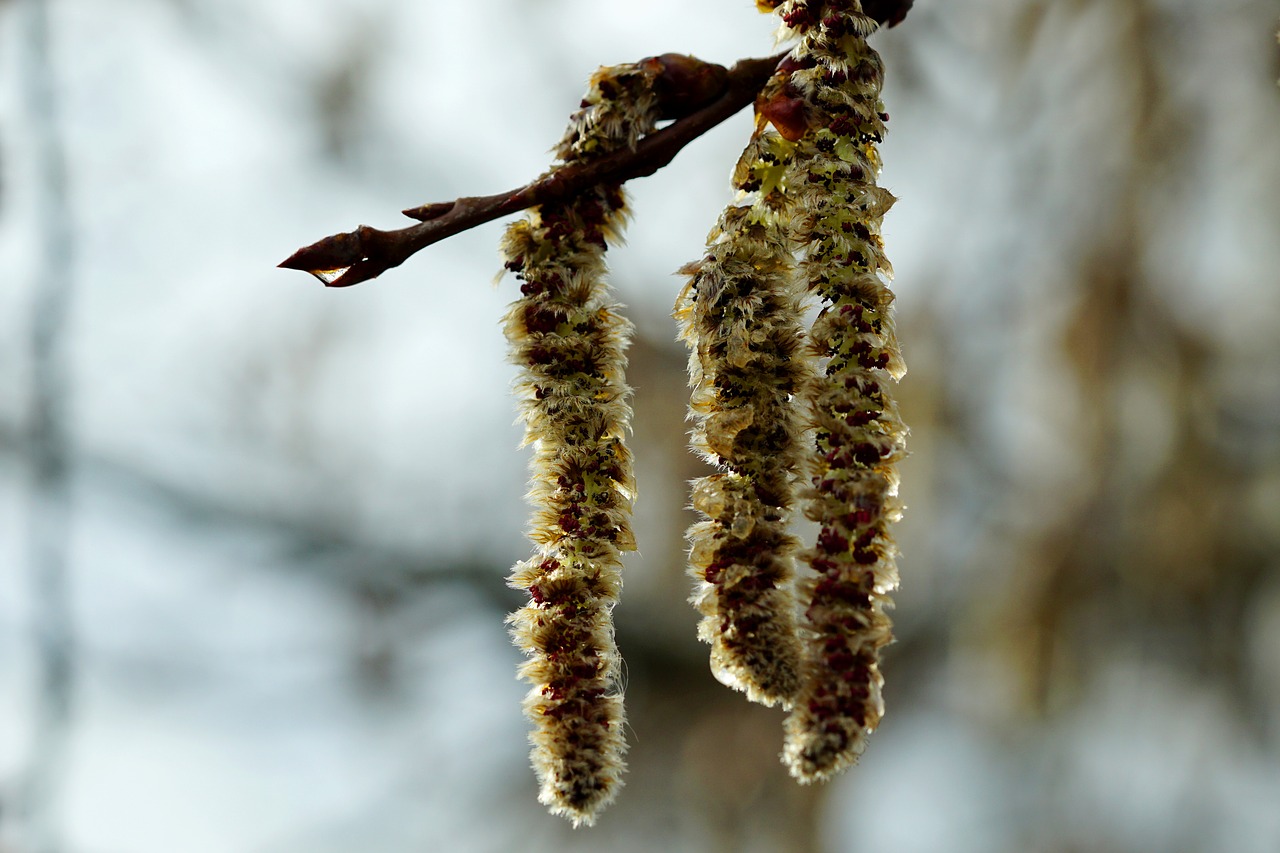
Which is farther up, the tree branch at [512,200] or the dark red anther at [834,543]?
the tree branch at [512,200]

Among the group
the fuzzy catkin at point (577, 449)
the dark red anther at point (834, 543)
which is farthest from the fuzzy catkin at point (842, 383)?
the fuzzy catkin at point (577, 449)

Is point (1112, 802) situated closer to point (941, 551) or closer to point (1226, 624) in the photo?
point (1226, 624)

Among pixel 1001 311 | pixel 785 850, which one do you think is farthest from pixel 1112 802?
pixel 1001 311

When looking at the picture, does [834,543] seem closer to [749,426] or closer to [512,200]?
[749,426]

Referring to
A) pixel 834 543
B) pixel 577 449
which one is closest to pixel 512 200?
pixel 577 449

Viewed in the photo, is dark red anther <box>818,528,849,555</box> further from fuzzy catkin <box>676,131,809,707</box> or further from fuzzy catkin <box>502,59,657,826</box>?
fuzzy catkin <box>502,59,657,826</box>

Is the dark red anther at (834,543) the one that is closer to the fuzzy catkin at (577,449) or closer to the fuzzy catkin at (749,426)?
the fuzzy catkin at (749,426)

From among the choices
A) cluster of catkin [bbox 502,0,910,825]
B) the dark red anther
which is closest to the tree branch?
cluster of catkin [bbox 502,0,910,825]
